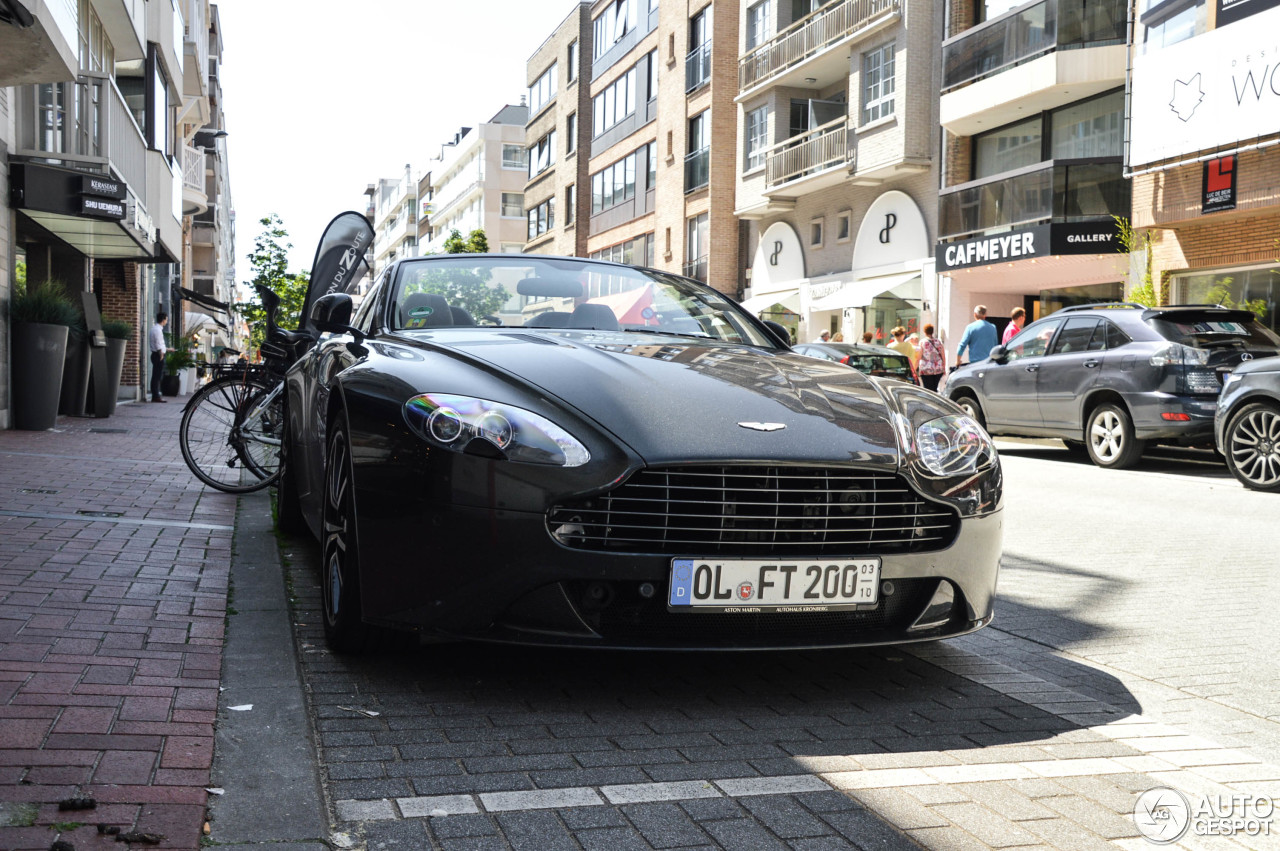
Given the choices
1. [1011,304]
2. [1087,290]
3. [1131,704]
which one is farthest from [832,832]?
[1011,304]

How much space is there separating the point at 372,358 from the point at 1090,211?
2136cm

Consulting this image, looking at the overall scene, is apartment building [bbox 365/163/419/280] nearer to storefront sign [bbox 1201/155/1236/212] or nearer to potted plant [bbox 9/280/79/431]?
storefront sign [bbox 1201/155/1236/212]

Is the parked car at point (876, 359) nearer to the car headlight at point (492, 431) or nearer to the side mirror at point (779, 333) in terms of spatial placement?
the side mirror at point (779, 333)

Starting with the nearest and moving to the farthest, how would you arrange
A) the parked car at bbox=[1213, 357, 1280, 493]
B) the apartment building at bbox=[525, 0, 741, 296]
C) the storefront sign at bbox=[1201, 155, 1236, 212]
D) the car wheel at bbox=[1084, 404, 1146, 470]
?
the parked car at bbox=[1213, 357, 1280, 493] < the car wheel at bbox=[1084, 404, 1146, 470] < the storefront sign at bbox=[1201, 155, 1236, 212] < the apartment building at bbox=[525, 0, 741, 296]

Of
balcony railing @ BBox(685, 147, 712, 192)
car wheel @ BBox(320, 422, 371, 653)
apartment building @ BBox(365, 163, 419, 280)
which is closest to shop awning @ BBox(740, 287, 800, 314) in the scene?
balcony railing @ BBox(685, 147, 712, 192)

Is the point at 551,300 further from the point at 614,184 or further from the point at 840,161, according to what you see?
the point at 614,184

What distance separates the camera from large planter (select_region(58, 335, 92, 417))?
53.6 ft

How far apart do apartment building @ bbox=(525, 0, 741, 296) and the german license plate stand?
34869 millimetres

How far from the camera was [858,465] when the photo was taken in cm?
352

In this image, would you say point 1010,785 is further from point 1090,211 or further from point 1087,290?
point 1087,290

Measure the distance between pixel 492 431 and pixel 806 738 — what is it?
3.88ft

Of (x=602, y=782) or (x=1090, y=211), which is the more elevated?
(x=1090, y=211)

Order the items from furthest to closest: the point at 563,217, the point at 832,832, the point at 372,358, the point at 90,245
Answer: the point at 563,217, the point at 90,245, the point at 372,358, the point at 832,832

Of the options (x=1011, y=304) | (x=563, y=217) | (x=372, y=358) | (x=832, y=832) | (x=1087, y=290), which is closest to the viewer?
(x=832, y=832)
